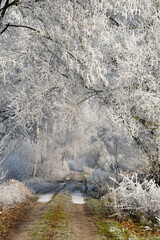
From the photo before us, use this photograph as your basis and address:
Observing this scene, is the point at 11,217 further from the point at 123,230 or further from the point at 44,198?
the point at 44,198

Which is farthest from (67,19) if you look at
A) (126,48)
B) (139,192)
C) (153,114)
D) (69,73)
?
(139,192)

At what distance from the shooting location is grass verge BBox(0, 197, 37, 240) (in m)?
6.27

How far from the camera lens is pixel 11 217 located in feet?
25.5

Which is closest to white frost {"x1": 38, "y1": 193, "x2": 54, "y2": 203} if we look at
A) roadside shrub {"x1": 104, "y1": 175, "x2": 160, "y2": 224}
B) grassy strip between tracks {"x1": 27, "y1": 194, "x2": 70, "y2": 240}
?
grassy strip between tracks {"x1": 27, "y1": 194, "x2": 70, "y2": 240}

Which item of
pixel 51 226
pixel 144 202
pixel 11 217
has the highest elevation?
pixel 144 202

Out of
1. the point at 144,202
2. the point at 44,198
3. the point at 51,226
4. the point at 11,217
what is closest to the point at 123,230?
the point at 144,202

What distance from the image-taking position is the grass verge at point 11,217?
20.6ft

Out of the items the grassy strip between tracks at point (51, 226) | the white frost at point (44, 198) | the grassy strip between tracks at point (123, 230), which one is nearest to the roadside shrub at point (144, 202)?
the grassy strip between tracks at point (123, 230)

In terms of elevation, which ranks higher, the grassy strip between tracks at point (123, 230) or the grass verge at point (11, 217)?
the grassy strip between tracks at point (123, 230)

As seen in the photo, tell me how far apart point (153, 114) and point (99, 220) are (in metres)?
4.15

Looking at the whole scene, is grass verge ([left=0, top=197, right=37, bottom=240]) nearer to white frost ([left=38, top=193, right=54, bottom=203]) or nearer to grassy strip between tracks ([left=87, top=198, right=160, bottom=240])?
white frost ([left=38, top=193, right=54, bottom=203])

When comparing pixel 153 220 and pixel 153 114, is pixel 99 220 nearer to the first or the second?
pixel 153 220

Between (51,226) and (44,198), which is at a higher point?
(51,226)

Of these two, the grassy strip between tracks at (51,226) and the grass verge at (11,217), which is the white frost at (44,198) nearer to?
the grass verge at (11,217)
